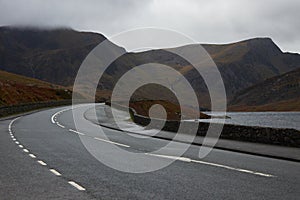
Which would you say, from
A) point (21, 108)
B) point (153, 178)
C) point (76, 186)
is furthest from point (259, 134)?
point (21, 108)

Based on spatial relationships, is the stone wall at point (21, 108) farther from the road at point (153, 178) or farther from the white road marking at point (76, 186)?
the white road marking at point (76, 186)

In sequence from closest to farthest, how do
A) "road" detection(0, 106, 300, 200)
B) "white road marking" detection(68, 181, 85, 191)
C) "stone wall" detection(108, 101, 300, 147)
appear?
"road" detection(0, 106, 300, 200) → "white road marking" detection(68, 181, 85, 191) → "stone wall" detection(108, 101, 300, 147)

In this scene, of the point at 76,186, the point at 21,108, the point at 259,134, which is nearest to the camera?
the point at 76,186

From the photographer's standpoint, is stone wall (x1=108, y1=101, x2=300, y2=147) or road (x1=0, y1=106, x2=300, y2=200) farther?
stone wall (x1=108, y1=101, x2=300, y2=147)

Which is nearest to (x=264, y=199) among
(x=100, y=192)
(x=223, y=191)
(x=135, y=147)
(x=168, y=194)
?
(x=223, y=191)

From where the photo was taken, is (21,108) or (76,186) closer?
(76,186)

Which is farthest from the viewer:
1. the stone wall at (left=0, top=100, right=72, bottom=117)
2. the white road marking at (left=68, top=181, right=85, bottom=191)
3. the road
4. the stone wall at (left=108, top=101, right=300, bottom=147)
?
the stone wall at (left=0, top=100, right=72, bottom=117)

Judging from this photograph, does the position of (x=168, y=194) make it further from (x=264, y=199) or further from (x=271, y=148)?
(x=271, y=148)

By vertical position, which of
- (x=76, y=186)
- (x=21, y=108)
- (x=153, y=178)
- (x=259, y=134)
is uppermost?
(x=259, y=134)

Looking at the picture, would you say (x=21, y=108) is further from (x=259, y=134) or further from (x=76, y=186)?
(x=76, y=186)

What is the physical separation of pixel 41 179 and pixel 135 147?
26.0ft

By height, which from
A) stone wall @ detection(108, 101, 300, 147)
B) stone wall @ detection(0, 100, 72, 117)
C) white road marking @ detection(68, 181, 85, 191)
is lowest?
stone wall @ detection(0, 100, 72, 117)

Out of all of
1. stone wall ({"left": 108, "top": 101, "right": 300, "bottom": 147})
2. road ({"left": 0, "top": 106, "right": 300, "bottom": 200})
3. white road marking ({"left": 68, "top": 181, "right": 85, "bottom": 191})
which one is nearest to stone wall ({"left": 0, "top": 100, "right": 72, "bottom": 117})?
stone wall ({"left": 108, "top": 101, "right": 300, "bottom": 147})

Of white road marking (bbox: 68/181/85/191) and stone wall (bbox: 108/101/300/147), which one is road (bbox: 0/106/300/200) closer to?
white road marking (bbox: 68/181/85/191)
